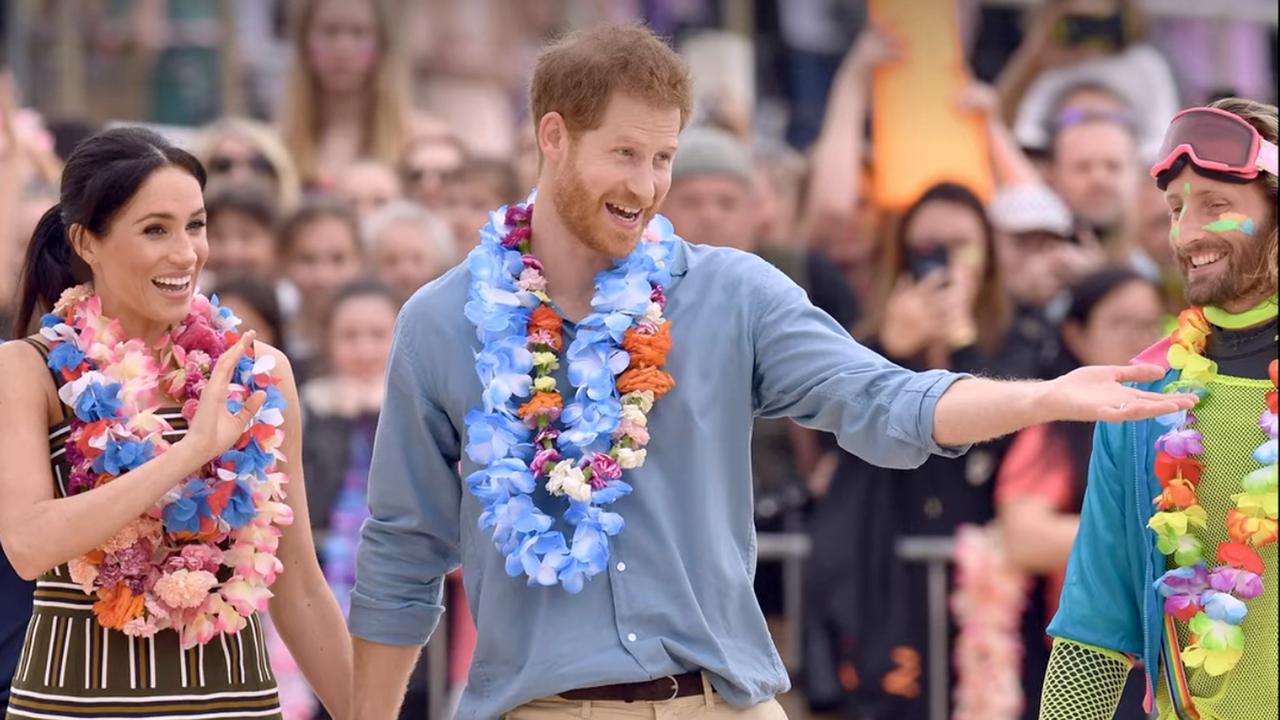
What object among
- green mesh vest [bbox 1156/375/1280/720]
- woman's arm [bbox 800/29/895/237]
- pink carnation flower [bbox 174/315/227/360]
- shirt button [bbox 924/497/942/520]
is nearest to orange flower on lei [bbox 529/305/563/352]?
pink carnation flower [bbox 174/315/227/360]

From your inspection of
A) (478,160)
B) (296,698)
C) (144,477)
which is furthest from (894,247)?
(144,477)

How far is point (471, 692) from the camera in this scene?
4211 millimetres

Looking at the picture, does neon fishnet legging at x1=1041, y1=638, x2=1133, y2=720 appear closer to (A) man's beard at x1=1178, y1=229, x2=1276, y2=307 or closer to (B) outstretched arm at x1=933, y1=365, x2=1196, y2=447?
(B) outstretched arm at x1=933, y1=365, x2=1196, y2=447

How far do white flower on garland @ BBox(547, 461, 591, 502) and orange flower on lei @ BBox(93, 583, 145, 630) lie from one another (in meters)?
0.89

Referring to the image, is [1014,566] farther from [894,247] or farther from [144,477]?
[144,477]

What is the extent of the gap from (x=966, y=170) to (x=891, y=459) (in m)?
5.38

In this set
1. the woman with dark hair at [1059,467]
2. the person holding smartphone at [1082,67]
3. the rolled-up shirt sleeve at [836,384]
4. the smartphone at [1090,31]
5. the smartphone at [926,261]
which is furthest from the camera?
the smartphone at [1090,31]

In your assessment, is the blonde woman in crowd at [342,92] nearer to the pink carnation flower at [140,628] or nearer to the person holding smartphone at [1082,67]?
the person holding smartphone at [1082,67]

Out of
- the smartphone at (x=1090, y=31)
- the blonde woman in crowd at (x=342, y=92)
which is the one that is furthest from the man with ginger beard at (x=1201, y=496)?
the blonde woman in crowd at (x=342, y=92)

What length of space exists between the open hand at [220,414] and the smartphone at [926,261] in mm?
4009

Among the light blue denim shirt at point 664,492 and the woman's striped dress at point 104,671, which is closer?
the light blue denim shirt at point 664,492

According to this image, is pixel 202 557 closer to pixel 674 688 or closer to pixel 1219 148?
pixel 674 688

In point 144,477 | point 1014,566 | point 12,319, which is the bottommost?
point 1014,566

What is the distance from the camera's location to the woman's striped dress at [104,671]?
4.23 meters
